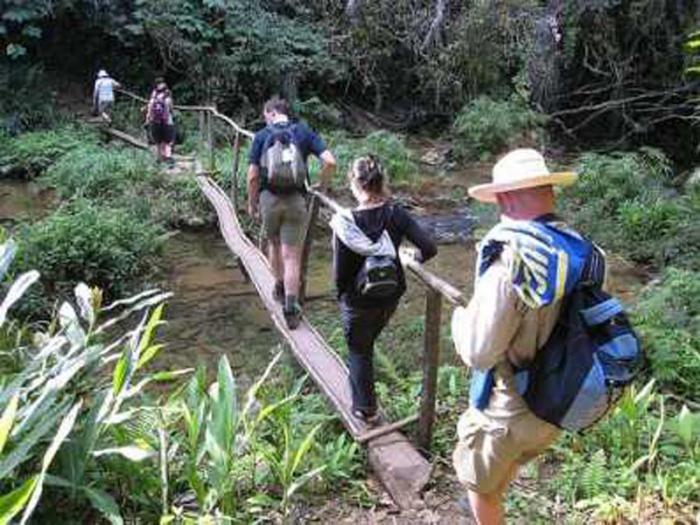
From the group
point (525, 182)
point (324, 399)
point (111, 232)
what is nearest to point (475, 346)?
point (525, 182)

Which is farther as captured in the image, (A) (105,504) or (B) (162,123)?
(B) (162,123)

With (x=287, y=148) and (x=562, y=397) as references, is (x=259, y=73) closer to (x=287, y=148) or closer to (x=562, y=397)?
(x=287, y=148)

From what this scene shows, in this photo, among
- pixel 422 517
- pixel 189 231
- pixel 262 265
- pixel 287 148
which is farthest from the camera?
pixel 189 231

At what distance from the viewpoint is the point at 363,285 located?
13.3 feet

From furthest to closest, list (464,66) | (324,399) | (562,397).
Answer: (464,66)
(324,399)
(562,397)

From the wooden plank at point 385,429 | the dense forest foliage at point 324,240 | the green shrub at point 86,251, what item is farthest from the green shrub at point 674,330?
the green shrub at point 86,251

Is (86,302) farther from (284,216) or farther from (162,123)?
(162,123)

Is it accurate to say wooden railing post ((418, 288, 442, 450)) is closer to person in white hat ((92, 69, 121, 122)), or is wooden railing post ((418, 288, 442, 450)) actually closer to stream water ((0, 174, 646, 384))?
stream water ((0, 174, 646, 384))

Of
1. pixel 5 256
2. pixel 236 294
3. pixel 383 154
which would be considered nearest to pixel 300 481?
pixel 5 256

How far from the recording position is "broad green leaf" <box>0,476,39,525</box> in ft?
8.38

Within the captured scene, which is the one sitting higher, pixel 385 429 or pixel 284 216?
pixel 284 216

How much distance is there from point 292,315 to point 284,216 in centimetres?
73

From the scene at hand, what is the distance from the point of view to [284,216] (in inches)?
239

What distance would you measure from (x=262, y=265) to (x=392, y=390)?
261cm
